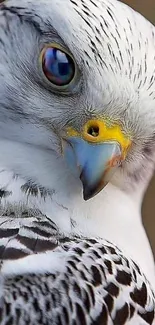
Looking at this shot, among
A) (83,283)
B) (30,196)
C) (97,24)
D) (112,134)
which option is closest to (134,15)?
(97,24)

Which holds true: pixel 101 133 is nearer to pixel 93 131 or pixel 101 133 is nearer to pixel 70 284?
pixel 93 131

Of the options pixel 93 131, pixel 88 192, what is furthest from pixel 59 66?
pixel 88 192

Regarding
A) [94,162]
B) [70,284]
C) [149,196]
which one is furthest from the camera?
[149,196]

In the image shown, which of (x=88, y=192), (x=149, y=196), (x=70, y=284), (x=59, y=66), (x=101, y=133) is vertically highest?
(x=59, y=66)

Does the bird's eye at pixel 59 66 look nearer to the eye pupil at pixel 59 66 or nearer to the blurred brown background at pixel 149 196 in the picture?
the eye pupil at pixel 59 66

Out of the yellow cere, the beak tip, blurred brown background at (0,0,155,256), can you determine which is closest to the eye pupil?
the yellow cere

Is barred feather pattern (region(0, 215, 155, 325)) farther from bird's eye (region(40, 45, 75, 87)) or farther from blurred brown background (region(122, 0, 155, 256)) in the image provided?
blurred brown background (region(122, 0, 155, 256))

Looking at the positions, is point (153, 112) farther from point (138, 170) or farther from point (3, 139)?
point (3, 139)
